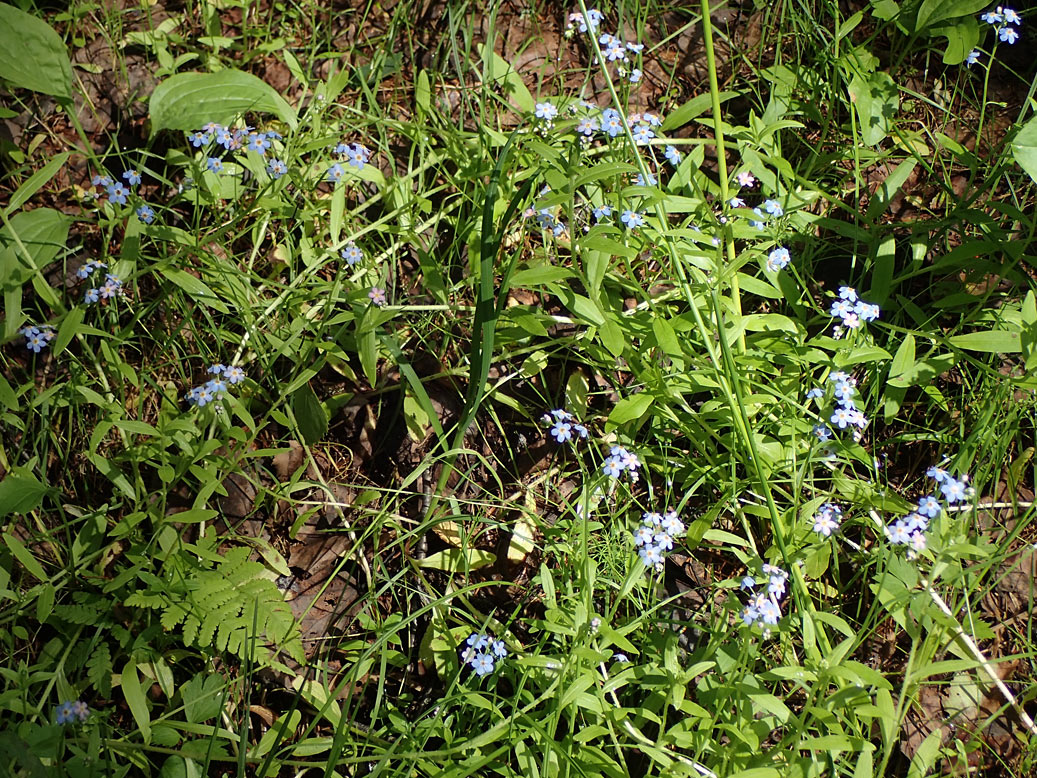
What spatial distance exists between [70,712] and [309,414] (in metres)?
0.89

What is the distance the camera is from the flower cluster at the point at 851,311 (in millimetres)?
2107

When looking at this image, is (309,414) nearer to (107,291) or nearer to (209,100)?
(107,291)

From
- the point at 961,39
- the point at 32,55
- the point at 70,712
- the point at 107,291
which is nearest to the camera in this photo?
the point at 70,712

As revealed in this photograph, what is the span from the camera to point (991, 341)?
209 cm

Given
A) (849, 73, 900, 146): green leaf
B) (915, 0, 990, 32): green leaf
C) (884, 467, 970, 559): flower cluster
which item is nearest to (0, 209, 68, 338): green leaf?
(884, 467, 970, 559): flower cluster

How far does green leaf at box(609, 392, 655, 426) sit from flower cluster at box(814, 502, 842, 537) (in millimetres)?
478

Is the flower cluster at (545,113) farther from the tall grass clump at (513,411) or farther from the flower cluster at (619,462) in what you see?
the flower cluster at (619,462)

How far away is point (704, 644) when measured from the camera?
1.98m

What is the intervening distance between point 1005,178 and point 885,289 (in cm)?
75

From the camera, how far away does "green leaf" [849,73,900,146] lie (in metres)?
2.61

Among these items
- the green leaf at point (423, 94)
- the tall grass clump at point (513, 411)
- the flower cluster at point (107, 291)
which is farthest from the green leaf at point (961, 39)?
the flower cluster at point (107, 291)

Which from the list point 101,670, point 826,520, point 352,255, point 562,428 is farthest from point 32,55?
point 826,520

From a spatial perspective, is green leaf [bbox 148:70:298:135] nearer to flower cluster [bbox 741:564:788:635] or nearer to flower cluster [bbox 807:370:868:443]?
flower cluster [bbox 807:370:868:443]

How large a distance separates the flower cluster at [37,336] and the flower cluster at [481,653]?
4.32 feet
